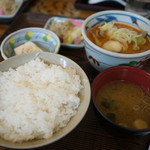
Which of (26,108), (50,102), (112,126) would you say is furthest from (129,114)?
(26,108)

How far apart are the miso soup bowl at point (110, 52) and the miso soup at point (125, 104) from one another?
0.24 m

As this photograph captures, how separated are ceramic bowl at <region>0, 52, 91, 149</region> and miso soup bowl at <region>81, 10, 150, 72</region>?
26 cm

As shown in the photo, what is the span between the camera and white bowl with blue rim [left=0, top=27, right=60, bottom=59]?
2.20 m

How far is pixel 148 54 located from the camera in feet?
5.03

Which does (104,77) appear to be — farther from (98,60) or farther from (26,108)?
(26,108)

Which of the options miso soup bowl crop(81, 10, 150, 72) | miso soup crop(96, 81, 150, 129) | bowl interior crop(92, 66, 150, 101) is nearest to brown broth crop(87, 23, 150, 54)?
→ miso soup bowl crop(81, 10, 150, 72)

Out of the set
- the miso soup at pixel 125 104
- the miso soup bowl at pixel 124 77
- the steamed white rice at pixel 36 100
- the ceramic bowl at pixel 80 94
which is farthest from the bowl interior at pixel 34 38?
the miso soup at pixel 125 104

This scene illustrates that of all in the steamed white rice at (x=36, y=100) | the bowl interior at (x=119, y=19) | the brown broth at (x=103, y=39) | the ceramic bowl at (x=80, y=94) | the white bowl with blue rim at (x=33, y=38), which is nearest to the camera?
the ceramic bowl at (x=80, y=94)

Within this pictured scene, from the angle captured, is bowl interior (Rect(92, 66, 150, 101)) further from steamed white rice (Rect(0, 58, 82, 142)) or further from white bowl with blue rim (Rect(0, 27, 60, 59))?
white bowl with blue rim (Rect(0, 27, 60, 59))

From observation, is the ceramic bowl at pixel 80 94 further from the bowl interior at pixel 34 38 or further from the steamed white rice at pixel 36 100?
the bowl interior at pixel 34 38

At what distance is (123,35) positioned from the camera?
71.9 inches

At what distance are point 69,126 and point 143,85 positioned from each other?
2.96 feet

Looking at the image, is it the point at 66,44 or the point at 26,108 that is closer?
the point at 26,108

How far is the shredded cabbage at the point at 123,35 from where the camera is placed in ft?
5.84
